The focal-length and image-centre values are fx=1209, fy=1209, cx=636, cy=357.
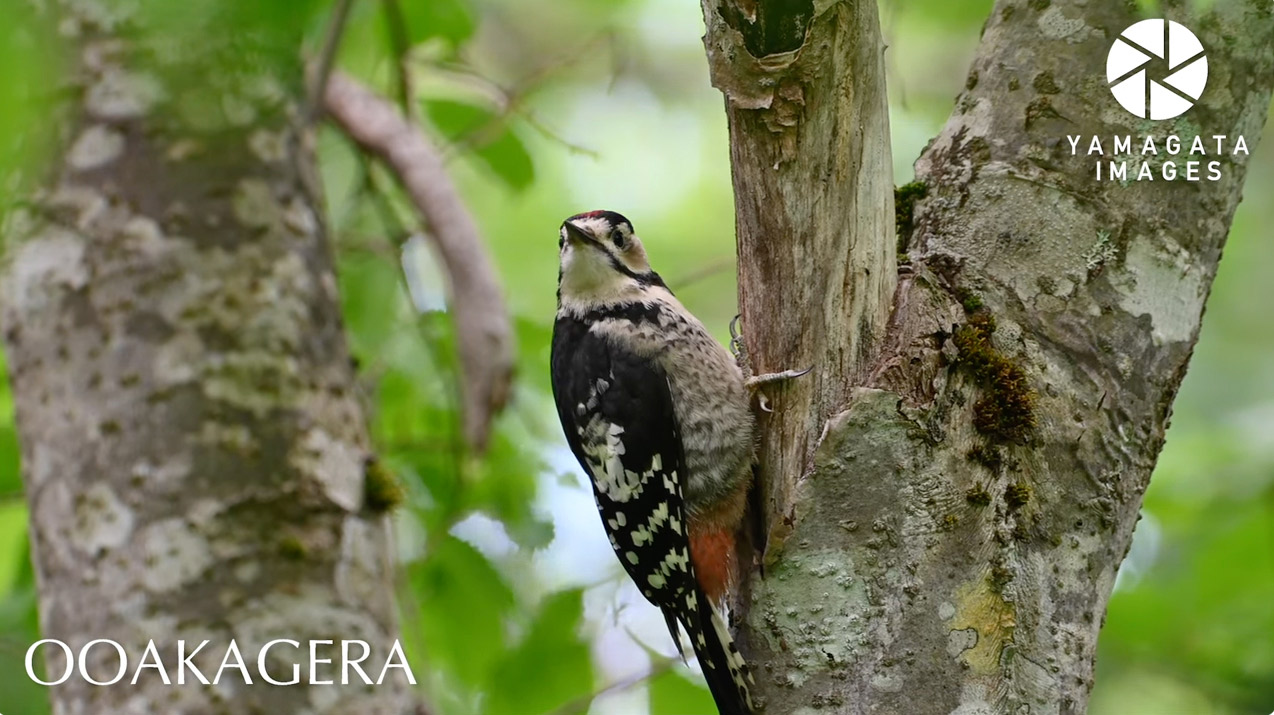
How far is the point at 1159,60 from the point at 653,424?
152 centimetres

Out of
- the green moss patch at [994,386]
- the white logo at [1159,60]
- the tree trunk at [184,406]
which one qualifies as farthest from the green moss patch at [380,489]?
the white logo at [1159,60]

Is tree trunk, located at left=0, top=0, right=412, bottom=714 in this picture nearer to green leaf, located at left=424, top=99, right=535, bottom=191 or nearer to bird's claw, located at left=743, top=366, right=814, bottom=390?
green leaf, located at left=424, top=99, right=535, bottom=191

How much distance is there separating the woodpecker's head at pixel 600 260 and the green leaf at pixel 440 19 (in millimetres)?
620

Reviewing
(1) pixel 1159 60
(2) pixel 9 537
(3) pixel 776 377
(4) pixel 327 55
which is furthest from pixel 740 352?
(2) pixel 9 537

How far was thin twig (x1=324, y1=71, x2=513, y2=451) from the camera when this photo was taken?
3418mm

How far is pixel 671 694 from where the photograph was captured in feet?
10.4

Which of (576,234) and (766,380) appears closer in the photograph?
(766,380)

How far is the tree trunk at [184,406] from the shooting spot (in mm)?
2670

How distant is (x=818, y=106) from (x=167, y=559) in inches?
67.2

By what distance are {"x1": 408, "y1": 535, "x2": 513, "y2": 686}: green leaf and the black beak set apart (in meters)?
0.95

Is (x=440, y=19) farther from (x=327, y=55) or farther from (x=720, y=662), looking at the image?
(x=720, y=662)

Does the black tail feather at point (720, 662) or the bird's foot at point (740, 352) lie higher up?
the bird's foot at point (740, 352)

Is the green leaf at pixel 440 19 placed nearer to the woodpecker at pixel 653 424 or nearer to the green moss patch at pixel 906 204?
the woodpecker at pixel 653 424

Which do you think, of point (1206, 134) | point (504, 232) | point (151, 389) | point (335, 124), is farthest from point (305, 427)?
point (504, 232)
